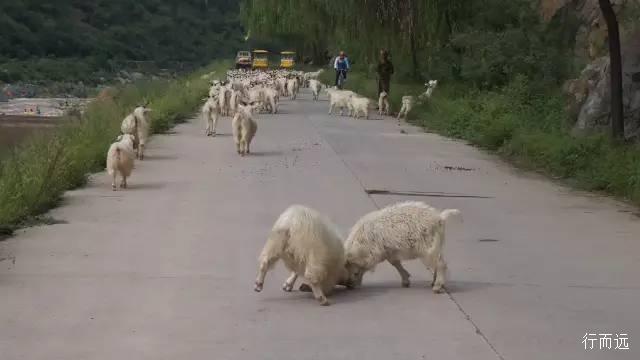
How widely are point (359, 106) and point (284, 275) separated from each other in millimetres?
22774

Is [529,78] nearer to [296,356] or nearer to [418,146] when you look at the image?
[418,146]

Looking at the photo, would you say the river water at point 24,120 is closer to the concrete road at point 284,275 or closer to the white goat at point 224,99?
the white goat at point 224,99

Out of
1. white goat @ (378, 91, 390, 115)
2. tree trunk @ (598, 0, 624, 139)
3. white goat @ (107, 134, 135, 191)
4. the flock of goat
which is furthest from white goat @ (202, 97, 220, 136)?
the flock of goat

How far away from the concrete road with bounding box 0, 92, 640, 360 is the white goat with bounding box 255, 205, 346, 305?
0.75 feet

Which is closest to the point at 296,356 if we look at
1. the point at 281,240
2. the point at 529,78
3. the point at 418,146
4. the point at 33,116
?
the point at 281,240

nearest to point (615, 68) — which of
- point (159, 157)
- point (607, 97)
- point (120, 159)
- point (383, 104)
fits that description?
point (607, 97)

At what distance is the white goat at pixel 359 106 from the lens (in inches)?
1267

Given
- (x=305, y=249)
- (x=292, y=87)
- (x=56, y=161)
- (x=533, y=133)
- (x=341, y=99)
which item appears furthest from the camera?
(x=292, y=87)

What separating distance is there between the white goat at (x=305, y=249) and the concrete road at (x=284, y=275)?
228mm

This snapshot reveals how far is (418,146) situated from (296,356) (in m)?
16.7

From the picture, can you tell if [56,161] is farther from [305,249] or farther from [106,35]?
[106,35]

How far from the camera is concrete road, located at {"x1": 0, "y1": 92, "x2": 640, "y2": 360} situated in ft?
24.2

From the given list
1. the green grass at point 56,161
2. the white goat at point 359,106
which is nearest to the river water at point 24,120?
the green grass at point 56,161

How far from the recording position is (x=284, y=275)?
388 inches
